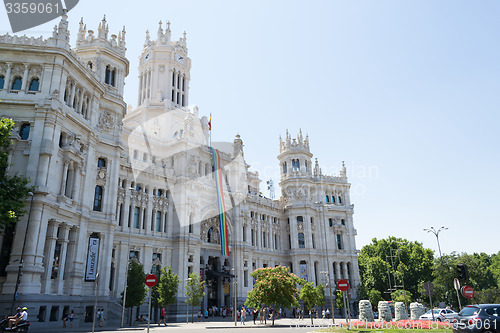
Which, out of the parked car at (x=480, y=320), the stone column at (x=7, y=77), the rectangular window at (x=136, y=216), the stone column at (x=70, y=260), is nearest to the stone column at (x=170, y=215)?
the rectangular window at (x=136, y=216)

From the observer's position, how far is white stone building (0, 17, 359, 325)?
104ft

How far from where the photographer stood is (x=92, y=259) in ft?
120

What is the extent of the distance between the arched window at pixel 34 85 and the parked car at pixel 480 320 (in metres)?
37.2

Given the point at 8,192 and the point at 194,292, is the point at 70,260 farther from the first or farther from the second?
the point at 194,292

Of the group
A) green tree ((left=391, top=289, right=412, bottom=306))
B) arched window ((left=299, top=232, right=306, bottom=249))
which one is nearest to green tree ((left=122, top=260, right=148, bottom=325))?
arched window ((left=299, top=232, right=306, bottom=249))

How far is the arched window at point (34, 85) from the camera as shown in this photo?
1336 inches

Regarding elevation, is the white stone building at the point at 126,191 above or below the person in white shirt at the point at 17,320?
above

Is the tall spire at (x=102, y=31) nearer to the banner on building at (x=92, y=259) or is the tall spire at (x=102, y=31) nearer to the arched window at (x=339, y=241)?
the banner on building at (x=92, y=259)

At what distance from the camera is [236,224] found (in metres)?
61.8

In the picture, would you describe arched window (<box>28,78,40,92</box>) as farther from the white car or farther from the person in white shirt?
the white car


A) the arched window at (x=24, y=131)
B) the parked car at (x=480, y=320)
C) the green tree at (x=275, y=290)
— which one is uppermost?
the arched window at (x=24, y=131)

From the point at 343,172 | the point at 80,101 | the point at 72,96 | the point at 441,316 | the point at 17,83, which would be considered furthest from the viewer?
the point at 343,172

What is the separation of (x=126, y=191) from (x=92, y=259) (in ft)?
42.1

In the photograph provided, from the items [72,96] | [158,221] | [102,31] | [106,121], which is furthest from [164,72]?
[72,96]
